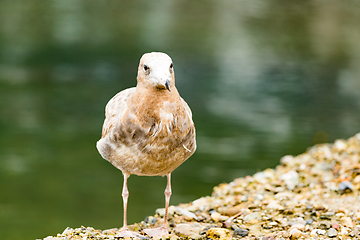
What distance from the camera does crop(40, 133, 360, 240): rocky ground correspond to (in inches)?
178

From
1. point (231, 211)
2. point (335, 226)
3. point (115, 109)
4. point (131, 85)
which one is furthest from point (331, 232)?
point (131, 85)

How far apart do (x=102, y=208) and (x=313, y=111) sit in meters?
8.69

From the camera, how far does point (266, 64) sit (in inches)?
658

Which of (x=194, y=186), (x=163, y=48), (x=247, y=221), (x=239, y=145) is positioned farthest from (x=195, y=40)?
(x=247, y=221)

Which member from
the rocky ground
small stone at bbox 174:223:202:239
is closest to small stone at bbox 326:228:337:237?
the rocky ground

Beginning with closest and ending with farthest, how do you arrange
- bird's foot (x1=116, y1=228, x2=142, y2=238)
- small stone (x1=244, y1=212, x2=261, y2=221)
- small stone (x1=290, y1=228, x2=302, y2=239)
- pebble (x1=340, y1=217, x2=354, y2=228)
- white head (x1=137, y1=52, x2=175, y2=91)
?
white head (x1=137, y1=52, x2=175, y2=91) → small stone (x1=290, y1=228, x2=302, y2=239) → bird's foot (x1=116, y1=228, x2=142, y2=238) → pebble (x1=340, y1=217, x2=354, y2=228) → small stone (x1=244, y1=212, x2=261, y2=221)

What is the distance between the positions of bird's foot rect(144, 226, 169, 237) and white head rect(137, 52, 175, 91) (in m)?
1.72

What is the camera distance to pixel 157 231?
471 centimetres

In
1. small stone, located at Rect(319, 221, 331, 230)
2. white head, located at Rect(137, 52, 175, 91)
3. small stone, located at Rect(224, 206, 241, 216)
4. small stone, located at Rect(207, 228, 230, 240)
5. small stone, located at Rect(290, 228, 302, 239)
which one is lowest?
small stone, located at Rect(290, 228, 302, 239)

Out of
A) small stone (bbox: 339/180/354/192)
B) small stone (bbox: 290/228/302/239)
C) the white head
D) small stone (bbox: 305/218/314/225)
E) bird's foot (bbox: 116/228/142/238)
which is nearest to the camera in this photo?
the white head

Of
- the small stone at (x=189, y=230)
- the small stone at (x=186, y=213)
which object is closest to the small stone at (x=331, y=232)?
the small stone at (x=189, y=230)

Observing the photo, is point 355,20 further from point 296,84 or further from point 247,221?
point 247,221

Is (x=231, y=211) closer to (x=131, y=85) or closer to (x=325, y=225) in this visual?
(x=325, y=225)

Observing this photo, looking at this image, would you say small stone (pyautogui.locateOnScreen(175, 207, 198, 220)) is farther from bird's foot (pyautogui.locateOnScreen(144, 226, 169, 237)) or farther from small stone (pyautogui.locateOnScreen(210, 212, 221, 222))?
bird's foot (pyautogui.locateOnScreen(144, 226, 169, 237))
